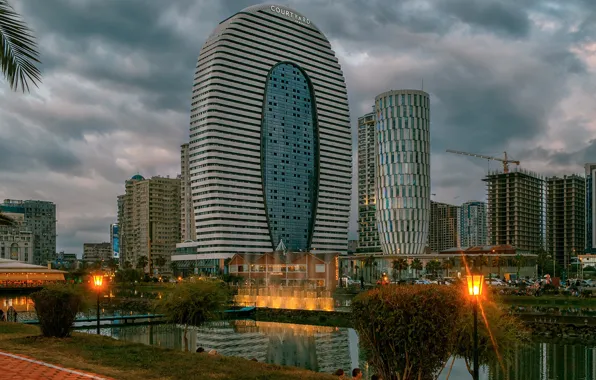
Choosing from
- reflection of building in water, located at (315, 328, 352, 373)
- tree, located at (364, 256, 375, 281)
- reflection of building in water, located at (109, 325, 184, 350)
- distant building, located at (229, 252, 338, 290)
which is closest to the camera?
reflection of building in water, located at (315, 328, 352, 373)

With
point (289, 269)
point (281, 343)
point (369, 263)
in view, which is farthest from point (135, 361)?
point (369, 263)

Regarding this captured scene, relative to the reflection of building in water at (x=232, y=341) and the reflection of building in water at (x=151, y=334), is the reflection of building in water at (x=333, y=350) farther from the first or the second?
the reflection of building in water at (x=151, y=334)

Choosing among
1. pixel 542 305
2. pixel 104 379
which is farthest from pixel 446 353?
pixel 542 305

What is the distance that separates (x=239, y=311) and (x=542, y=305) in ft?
152

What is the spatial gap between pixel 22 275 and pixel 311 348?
118 m

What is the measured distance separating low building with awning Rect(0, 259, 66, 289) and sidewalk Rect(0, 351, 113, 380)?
137996 millimetres

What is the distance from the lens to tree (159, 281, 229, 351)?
168 feet

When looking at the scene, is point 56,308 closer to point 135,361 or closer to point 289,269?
point 135,361

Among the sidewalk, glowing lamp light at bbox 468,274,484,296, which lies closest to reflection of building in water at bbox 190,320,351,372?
glowing lamp light at bbox 468,274,484,296

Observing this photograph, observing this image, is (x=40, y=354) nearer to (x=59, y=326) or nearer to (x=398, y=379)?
(x=59, y=326)

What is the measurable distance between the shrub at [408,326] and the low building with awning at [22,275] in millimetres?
142396

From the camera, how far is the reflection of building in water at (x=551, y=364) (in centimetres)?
4708

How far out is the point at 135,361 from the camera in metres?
24.0

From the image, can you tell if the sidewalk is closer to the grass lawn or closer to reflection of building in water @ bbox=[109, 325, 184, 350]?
the grass lawn
